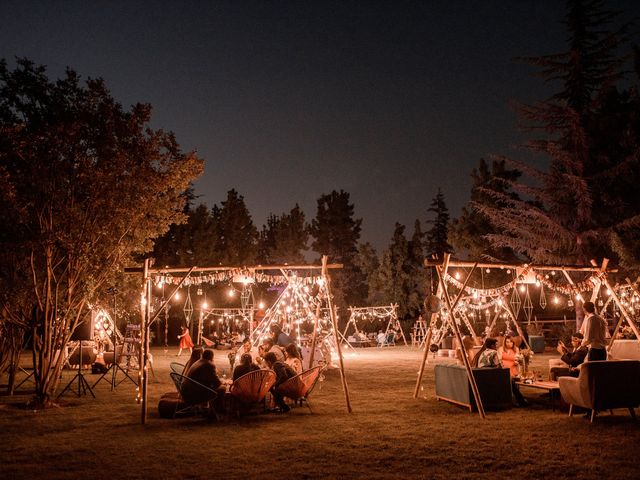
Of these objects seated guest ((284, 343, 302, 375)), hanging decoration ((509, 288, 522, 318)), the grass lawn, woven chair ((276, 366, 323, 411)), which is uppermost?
hanging decoration ((509, 288, 522, 318))

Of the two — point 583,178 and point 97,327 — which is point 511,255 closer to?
point 583,178

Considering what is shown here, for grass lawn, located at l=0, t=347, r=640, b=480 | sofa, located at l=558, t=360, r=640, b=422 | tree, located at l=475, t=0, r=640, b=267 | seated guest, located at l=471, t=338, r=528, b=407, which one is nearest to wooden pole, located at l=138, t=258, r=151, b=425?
grass lawn, located at l=0, t=347, r=640, b=480

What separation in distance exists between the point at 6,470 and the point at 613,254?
2456 centimetres

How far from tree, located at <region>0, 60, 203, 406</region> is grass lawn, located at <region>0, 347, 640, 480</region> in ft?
6.88

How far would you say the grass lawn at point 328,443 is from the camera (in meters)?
5.75

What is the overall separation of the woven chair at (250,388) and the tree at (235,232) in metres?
23.8

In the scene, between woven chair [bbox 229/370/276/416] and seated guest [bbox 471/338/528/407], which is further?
seated guest [bbox 471/338/528/407]

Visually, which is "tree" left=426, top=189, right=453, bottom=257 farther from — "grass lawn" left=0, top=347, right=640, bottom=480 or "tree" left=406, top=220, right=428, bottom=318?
"grass lawn" left=0, top=347, right=640, bottom=480

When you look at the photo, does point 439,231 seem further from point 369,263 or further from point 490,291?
point 490,291

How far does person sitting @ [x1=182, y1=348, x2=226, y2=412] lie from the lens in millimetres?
8703

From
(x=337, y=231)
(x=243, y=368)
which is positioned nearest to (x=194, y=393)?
(x=243, y=368)

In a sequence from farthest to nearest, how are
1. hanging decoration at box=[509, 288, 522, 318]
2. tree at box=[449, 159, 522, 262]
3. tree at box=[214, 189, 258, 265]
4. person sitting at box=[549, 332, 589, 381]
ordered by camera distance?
1. tree at box=[214, 189, 258, 265]
2. tree at box=[449, 159, 522, 262]
3. hanging decoration at box=[509, 288, 522, 318]
4. person sitting at box=[549, 332, 589, 381]

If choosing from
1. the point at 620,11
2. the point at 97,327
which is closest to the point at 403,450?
the point at 97,327

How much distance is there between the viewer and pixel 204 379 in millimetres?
8797
